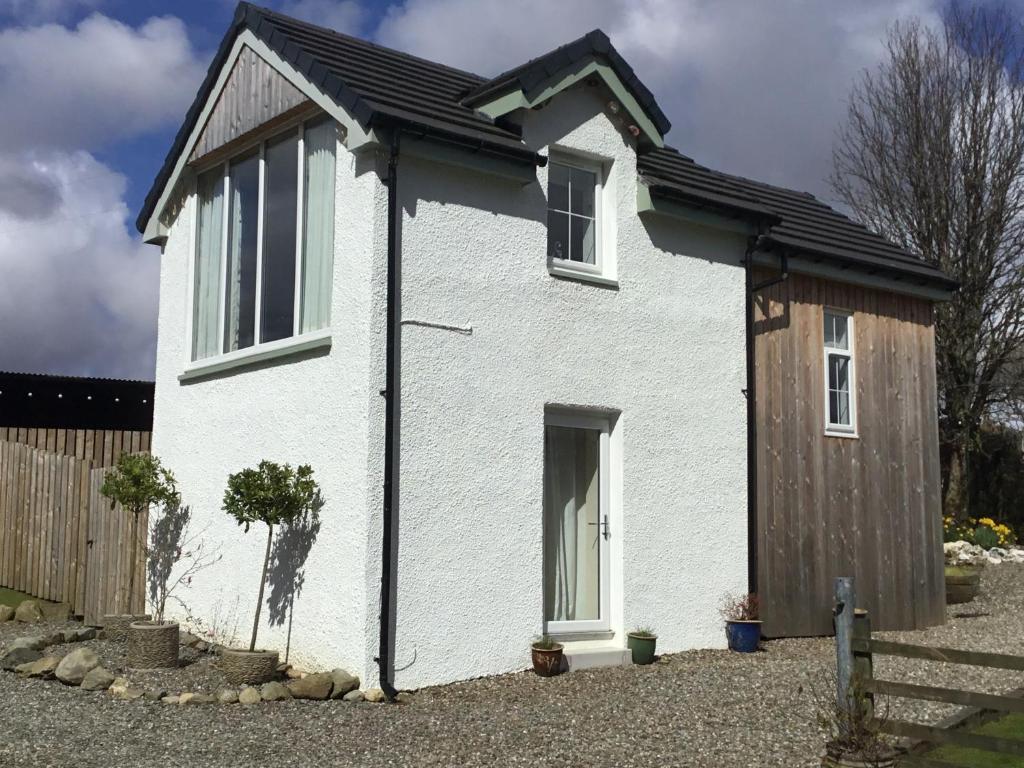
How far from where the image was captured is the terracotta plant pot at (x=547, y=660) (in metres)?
9.80

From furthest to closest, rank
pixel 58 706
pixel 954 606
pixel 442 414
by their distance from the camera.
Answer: pixel 954 606 → pixel 442 414 → pixel 58 706

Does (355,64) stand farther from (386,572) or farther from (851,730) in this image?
(851,730)

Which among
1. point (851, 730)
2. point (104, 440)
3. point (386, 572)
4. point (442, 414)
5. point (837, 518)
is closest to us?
point (851, 730)

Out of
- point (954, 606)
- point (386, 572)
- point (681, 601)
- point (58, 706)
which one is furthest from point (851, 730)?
point (954, 606)

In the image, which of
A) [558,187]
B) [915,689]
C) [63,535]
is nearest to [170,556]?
[63,535]

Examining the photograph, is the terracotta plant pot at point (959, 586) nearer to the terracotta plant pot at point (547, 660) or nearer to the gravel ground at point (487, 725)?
the gravel ground at point (487, 725)

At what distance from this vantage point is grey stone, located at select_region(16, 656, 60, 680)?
938 cm

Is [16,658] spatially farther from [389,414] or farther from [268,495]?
[389,414]

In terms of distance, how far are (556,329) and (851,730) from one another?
17.0ft

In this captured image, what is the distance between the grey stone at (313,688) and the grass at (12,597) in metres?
6.24

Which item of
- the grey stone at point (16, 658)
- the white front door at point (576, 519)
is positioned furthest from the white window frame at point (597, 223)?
the grey stone at point (16, 658)

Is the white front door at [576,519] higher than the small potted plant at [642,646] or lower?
higher

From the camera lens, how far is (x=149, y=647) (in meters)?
9.79

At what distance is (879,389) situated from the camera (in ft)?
46.6
